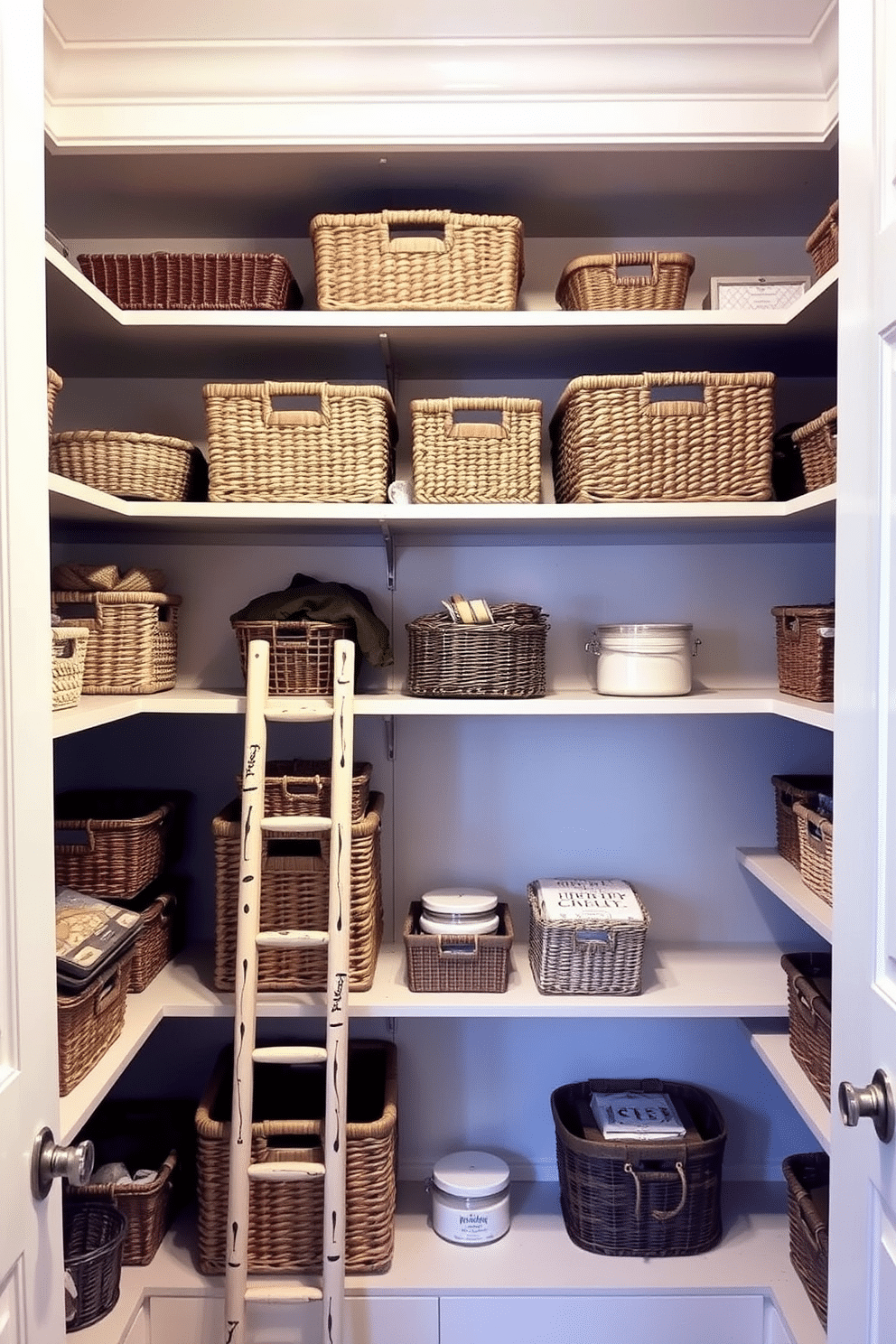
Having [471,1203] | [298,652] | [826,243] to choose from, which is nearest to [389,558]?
[298,652]

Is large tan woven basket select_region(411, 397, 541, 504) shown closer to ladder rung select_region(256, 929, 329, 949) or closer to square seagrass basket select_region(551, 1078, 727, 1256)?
ladder rung select_region(256, 929, 329, 949)

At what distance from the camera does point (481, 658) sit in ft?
5.94

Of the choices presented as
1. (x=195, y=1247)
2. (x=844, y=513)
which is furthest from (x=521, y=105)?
(x=195, y=1247)

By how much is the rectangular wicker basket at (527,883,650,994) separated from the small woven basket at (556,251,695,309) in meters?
1.17

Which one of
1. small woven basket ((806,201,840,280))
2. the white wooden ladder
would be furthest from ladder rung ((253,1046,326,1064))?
small woven basket ((806,201,840,280))

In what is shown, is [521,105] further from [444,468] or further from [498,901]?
[498,901]

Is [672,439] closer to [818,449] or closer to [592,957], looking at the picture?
[818,449]

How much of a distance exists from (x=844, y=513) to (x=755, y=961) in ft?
4.36

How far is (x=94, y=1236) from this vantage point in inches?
67.8

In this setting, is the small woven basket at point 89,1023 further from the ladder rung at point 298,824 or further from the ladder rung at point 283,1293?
the ladder rung at point 283,1293

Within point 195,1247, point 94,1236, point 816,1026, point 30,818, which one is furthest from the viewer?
point 195,1247

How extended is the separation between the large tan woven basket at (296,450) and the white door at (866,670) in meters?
0.95

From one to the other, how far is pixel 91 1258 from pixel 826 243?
2.10 metres

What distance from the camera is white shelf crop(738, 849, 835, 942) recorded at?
1553 mm
